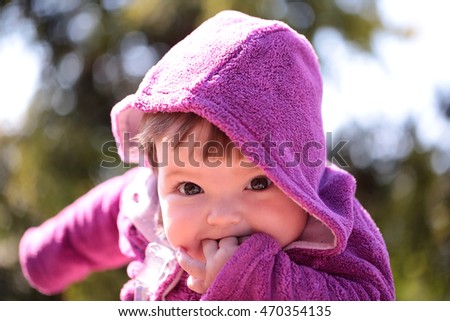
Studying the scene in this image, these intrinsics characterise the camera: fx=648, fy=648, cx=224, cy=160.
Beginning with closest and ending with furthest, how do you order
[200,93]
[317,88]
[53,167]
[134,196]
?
[200,93] < [317,88] < [134,196] < [53,167]

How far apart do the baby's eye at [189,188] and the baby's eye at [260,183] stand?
0.07m

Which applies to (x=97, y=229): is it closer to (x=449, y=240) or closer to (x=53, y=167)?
(x=53, y=167)

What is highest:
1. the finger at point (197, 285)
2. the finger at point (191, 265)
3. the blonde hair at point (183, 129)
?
the blonde hair at point (183, 129)

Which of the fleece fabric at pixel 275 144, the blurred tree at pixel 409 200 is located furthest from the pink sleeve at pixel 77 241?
the blurred tree at pixel 409 200

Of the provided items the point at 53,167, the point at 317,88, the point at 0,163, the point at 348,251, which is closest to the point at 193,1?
the point at 53,167

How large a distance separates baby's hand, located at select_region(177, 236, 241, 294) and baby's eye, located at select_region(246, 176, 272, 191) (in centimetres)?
8

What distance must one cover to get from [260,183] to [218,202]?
0.22ft

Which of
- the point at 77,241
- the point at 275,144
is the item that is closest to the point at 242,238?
the point at 275,144

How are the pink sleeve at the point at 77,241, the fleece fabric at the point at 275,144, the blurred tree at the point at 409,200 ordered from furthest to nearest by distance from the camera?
the blurred tree at the point at 409,200
the pink sleeve at the point at 77,241
the fleece fabric at the point at 275,144

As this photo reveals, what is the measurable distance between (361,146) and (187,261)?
4.52ft

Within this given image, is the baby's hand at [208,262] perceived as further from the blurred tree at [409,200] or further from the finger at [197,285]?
the blurred tree at [409,200]

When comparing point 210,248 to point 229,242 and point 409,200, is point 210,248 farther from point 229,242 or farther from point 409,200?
point 409,200

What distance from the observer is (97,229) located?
1312mm

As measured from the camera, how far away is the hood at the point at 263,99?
880 mm
